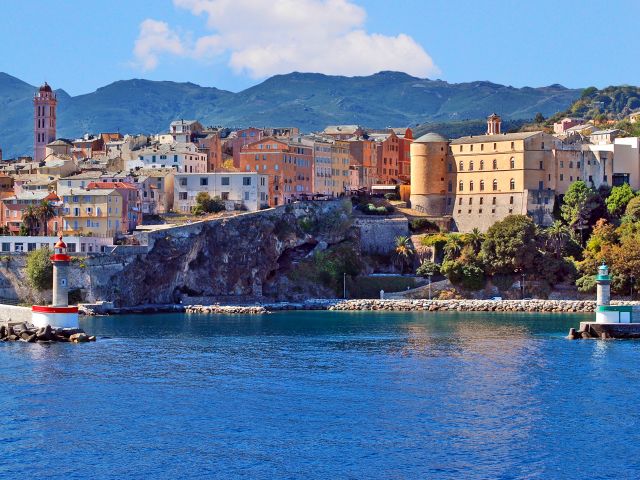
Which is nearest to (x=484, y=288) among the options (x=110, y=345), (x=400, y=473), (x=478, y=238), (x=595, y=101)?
(x=478, y=238)

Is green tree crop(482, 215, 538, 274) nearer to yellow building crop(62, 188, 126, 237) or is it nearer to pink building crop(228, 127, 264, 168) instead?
yellow building crop(62, 188, 126, 237)

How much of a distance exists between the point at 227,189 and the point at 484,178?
19.9 meters

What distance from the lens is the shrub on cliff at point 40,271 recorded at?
74750mm

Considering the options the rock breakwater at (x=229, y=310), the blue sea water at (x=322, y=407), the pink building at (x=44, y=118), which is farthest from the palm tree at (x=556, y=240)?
the pink building at (x=44, y=118)

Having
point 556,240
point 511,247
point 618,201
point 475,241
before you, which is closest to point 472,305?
point 511,247

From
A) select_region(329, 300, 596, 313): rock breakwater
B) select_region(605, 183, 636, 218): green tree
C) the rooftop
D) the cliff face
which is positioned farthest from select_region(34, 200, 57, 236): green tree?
select_region(605, 183, 636, 218): green tree

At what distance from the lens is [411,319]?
71.9m

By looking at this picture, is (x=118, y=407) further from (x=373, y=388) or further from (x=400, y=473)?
(x=400, y=473)

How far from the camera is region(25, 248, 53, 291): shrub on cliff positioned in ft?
245

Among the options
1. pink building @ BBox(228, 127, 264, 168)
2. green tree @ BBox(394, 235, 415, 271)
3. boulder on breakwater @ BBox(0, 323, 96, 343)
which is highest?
pink building @ BBox(228, 127, 264, 168)

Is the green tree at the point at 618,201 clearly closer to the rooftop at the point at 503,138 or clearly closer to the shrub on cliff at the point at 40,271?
the rooftop at the point at 503,138

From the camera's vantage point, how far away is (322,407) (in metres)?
38.0

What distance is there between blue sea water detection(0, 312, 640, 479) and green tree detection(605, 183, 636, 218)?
32772 mm

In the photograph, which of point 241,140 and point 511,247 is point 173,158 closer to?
point 241,140
